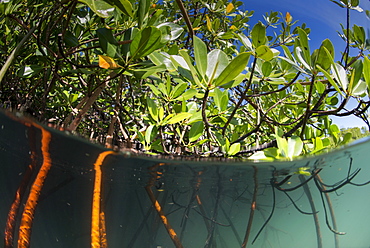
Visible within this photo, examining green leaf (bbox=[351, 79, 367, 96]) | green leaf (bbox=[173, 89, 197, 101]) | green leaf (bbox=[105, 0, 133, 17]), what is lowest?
green leaf (bbox=[351, 79, 367, 96])

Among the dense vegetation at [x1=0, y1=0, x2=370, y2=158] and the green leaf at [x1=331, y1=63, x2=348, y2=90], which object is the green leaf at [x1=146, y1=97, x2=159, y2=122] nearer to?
the dense vegetation at [x1=0, y1=0, x2=370, y2=158]

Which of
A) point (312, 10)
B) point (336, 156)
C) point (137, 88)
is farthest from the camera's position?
point (137, 88)

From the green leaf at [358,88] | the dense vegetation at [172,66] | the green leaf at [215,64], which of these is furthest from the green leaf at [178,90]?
the green leaf at [358,88]

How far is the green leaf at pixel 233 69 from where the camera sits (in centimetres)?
27

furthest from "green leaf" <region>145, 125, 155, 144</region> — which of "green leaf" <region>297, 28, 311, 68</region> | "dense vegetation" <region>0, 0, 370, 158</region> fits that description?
"green leaf" <region>297, 28, 311, 68</region>

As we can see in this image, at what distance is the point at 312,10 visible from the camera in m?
0.34

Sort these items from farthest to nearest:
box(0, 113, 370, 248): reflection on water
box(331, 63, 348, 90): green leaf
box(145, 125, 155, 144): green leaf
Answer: box(145, 125, 155, 144): green leaf < box(331, 63, 348, 90): green leaf < box(0, 113, 370, 248): reflection on water

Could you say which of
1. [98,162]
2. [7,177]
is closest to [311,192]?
[98,162]

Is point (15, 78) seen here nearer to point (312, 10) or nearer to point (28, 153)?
point (28, 153)

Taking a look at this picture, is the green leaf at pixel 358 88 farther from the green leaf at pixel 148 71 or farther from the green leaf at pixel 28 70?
the green leaf at pixel 28 70

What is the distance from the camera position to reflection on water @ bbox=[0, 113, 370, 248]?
0.18 m

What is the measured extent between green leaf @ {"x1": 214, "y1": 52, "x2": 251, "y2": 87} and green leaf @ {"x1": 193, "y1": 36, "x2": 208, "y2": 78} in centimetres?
2

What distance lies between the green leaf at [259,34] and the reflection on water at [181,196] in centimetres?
18

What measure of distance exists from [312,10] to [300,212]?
9.7 inches
